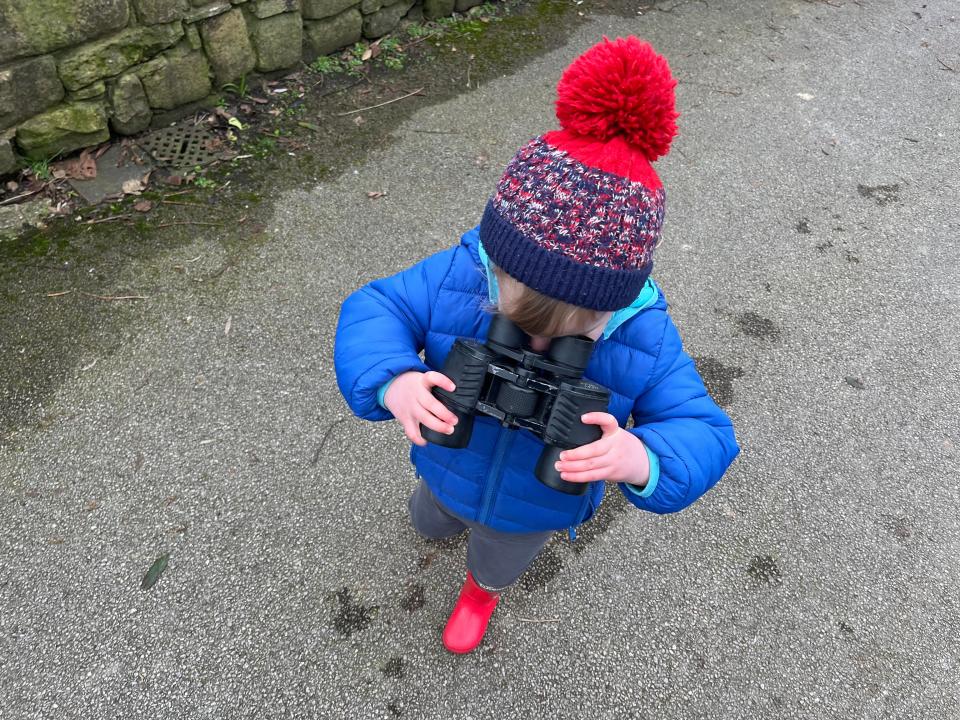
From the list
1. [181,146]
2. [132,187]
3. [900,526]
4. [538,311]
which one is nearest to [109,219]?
[132,187]

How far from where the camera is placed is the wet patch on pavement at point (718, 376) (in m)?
2.72

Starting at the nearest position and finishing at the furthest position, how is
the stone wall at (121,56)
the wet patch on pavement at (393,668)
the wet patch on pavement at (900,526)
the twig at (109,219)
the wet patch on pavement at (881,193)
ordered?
the wet patch on pavement at (393,668) < the wet patch on pavement at (900,526) < the stone wall at (121,56) < the twig at (109,219) < the wet patch on pavement at (881,193)

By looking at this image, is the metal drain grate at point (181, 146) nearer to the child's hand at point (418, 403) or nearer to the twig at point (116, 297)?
the twig at point (116, 297)

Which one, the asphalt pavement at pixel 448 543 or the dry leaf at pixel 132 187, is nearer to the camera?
the asphalt pavement at pixel 448 543

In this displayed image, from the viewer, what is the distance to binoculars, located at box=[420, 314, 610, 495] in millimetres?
1192

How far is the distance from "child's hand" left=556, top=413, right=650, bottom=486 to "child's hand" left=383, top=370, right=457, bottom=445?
0.23 meters

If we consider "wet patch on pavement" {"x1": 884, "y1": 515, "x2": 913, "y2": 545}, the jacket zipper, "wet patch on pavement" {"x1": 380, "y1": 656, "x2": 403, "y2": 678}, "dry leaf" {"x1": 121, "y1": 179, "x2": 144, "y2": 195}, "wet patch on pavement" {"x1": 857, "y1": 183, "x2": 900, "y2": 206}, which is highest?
the jacket zipper

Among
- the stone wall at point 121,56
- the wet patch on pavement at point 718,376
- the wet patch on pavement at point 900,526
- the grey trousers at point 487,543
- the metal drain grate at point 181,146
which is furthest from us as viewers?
the metal drain grate at point 181,146

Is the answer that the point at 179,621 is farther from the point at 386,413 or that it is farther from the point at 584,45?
the point at 584,45

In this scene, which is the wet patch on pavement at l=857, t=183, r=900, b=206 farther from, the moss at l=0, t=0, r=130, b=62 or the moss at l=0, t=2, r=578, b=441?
the moss at l=0, t=0, r=130, b=62

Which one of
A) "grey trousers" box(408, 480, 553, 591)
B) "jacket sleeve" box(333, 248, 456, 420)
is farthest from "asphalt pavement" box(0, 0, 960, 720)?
"jacket sleeve" box(333, 248, 456, 420)

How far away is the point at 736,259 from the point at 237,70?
9.29ft

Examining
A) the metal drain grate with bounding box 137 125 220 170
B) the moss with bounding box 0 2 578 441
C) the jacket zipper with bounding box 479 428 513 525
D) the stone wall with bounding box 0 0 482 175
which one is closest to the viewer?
the jacket zipper with bounding box 479 428 513 525

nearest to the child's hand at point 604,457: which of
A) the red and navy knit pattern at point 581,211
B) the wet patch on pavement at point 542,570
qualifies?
the red and navy knit pattern at point 581,211
